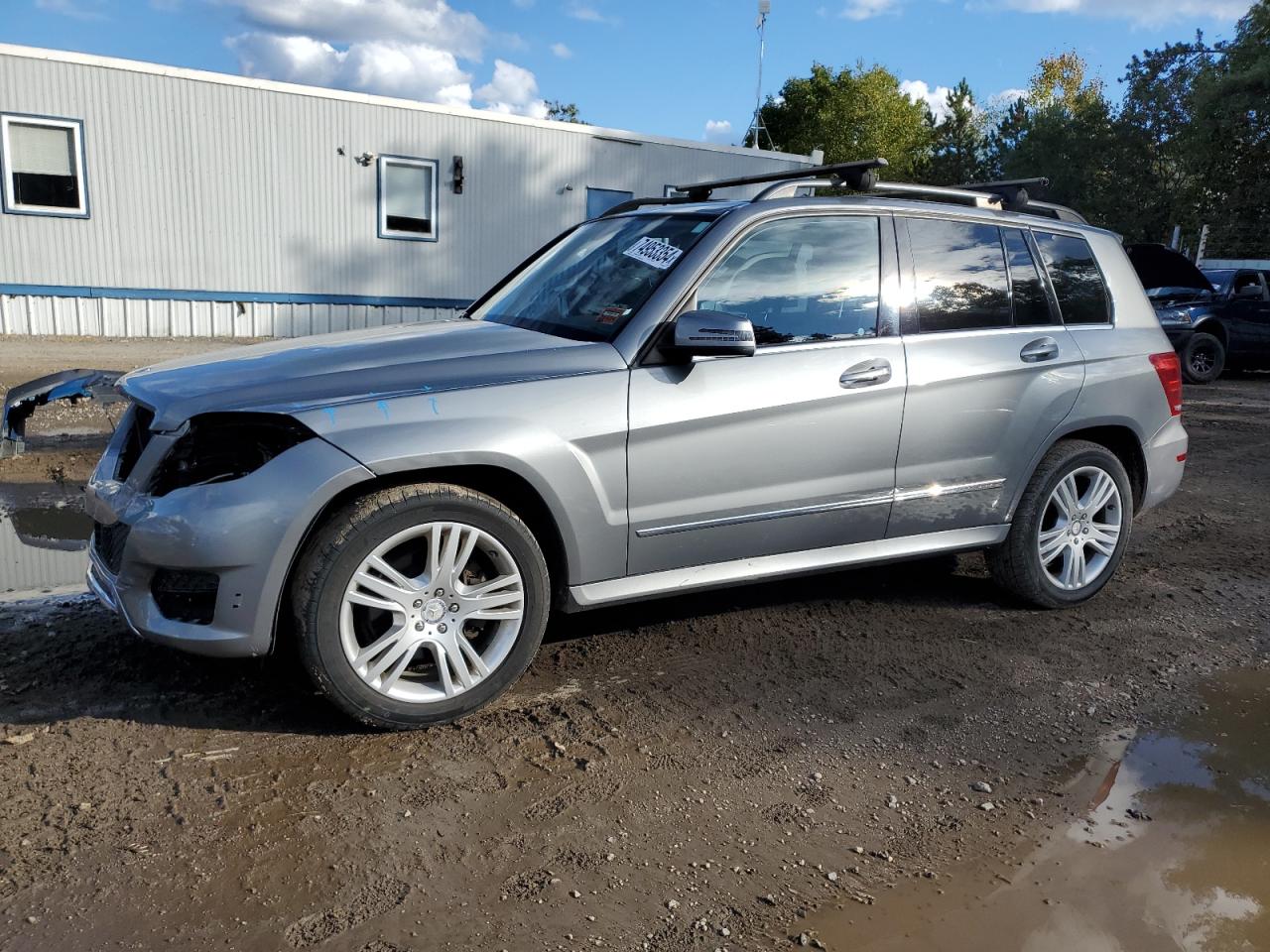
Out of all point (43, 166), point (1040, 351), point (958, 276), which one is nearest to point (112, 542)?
point (958, 276)

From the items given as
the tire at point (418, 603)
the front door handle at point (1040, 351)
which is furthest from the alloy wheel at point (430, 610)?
the front door handle at point (1040, 351)

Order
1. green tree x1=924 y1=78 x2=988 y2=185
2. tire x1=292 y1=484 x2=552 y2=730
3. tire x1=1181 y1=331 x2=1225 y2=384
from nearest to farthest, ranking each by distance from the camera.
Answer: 1. tire x1=292 y1=484 x2=552 y2=730
2. tire x1=1181 y1=331 x2=1225 y2=384
3. green tree x1=924 y1=78 x2=988 y2=185

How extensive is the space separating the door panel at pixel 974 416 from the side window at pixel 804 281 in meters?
0.29

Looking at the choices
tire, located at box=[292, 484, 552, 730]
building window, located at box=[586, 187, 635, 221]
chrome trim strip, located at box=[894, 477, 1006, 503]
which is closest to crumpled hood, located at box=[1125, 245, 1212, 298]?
building window, located at box=[586, 187, 635, 221]

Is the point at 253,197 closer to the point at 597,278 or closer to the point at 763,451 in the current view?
the point at 597,278

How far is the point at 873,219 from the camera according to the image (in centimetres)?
423

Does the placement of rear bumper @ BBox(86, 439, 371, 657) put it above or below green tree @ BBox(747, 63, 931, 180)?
below

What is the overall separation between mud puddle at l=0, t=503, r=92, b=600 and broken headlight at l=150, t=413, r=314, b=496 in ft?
5.84

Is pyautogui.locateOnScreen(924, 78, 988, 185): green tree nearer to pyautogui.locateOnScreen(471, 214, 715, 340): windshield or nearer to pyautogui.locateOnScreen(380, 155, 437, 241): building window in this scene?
pyautogui.locateOnScreen(380, 155, 437, 241): building window

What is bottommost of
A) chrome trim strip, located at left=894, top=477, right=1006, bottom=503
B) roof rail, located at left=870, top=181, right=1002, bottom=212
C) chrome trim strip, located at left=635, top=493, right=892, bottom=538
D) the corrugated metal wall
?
the corrugated metal wall

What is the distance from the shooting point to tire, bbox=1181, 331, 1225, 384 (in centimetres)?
1515

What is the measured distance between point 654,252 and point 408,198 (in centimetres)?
1410

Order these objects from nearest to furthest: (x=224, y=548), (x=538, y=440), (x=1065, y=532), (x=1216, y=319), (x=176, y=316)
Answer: (x=224, y=548)
(x=538, y=440)
(x=1065, y=532)
(x=1216, y=319)
(x=176, y=316)

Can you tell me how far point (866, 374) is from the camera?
3992 millimetres
